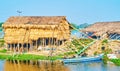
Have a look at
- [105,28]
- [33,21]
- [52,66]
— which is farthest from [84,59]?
[105,28]

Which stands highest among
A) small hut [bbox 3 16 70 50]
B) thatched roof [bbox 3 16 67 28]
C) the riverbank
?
thatched roof [bbox 3 16 67 28]

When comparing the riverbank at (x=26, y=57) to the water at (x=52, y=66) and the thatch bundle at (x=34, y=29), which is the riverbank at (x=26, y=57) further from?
the thatch bundle at (x=34, y=29)

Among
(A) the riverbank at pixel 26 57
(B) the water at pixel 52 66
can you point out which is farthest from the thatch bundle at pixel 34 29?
(B) the water at pixel 52 66

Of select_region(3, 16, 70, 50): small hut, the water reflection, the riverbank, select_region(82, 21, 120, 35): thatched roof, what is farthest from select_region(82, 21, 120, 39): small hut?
the water reflection

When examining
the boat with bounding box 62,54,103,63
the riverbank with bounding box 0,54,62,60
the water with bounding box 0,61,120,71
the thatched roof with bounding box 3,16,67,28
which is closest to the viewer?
the water with bounding box 0,61,120,71

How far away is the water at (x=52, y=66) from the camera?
33406 mm

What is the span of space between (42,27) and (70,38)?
3.28 meters

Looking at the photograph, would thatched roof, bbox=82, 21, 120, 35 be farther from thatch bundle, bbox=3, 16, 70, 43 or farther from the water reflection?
the water reflection

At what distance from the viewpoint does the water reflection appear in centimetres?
3369

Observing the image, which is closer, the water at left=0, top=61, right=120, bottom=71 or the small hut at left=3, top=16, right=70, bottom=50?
the water at left=0, top=61, right=120, bottom=71

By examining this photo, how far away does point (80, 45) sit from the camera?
136 ft

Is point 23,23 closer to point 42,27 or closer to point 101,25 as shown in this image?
point 42,27

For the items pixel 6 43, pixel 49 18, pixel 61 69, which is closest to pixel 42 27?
pixel 49 18

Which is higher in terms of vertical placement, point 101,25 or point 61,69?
point 101,25
